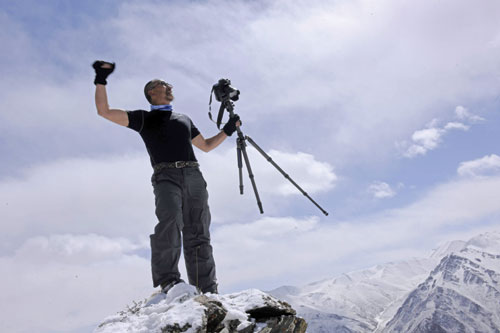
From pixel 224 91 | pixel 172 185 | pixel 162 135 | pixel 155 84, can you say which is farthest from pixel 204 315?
pixel 224 91

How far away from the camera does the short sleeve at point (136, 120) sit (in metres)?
6.58

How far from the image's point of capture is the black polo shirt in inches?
267

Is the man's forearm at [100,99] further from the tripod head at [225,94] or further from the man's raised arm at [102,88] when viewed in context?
the tripod head at [225,94]

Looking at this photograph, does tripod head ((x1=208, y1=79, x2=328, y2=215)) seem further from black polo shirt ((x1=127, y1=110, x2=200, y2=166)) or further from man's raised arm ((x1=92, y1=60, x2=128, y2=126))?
man's raised arm ((x1=92, y1=60, x2=128, y2=126))

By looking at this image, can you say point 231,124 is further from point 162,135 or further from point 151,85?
point 151,85

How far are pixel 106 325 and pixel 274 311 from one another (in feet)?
7.07

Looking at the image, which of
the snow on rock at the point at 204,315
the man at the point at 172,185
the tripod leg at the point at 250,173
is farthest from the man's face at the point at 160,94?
the snow on rock at the point at 204,315

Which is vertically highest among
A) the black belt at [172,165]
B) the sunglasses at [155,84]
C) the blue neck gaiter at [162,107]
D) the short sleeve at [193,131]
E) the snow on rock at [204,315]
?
the sunglasses at [155,84]

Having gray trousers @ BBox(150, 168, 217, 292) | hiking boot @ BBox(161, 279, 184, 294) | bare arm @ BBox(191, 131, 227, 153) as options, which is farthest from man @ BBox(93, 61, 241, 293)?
bare arm @ BBox(191, 131, 227, 153)

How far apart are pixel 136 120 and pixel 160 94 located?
2.37 feet

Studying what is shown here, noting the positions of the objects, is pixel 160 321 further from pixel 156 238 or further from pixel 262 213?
pixel 262 213

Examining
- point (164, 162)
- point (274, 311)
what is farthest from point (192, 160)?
point (274, 311)

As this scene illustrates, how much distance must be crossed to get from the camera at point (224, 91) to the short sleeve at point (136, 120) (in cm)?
151

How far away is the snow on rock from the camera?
357cm
